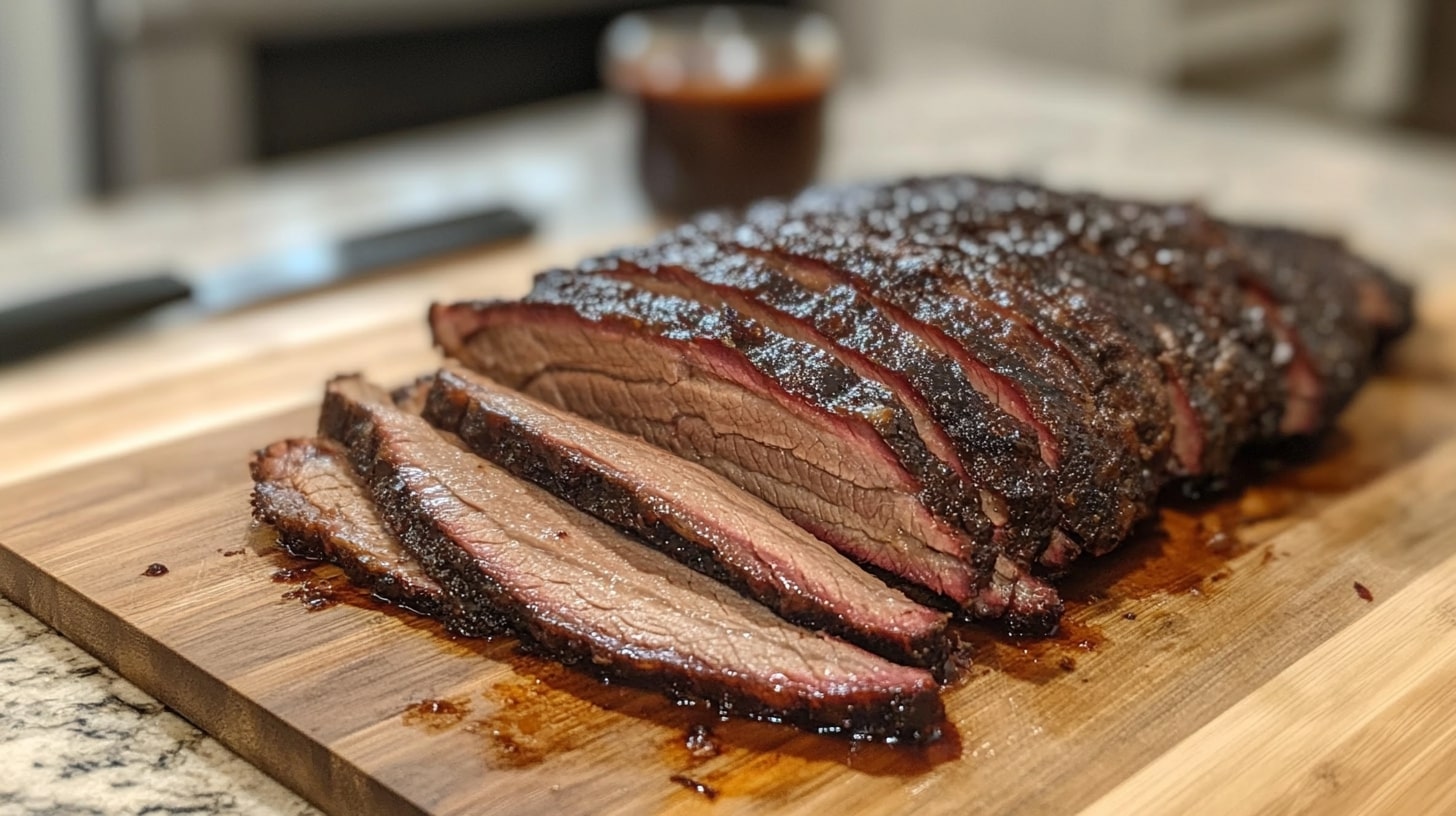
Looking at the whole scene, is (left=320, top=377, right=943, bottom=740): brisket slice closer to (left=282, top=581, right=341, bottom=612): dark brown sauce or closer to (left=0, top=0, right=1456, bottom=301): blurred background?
(left=282, top=581, right=341, bottom=612): dark brown sauce

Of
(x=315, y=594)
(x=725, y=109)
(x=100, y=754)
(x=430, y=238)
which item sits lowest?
(x=100, y=754)

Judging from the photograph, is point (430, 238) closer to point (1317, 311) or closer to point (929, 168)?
point (929, 168)

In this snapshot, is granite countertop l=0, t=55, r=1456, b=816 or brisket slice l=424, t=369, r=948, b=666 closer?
brisket slice l=424, t=369, r=948, b=666

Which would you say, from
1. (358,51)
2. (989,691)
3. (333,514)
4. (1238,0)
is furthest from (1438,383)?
(1238,0)

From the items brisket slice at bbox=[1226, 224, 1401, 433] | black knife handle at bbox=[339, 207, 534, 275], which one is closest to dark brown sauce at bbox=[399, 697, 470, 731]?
brisket slice at bbox=[1226, 224, 1401, 433]

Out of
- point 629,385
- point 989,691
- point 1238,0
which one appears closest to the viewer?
point 989,691

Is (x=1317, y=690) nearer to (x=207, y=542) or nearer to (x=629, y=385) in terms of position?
(x=629, y=385)

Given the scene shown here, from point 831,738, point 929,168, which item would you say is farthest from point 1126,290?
point 929,168
